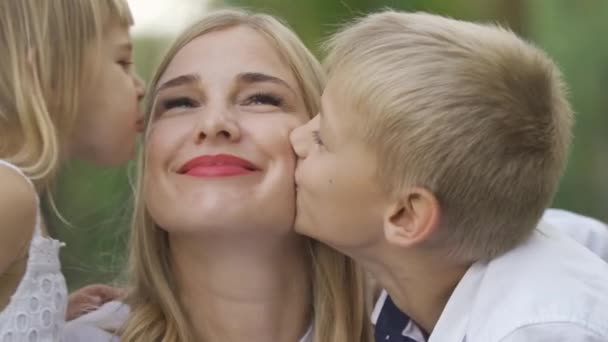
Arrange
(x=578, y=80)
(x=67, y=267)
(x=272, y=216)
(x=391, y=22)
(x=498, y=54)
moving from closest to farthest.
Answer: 1. (x=498, y=54)
2. (x=391, y=22)
3. (x=272, y=216)
4. (x=67, y=267)
5. (x=578, y=80)

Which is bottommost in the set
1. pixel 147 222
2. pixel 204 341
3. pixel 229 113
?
pixel 204 341

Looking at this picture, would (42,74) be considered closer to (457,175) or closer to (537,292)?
(457,175)

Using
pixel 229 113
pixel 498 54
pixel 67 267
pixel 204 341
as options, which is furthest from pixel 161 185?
pixel 67 267

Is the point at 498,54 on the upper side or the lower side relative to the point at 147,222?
upper

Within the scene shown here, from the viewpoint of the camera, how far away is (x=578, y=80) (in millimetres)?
3322

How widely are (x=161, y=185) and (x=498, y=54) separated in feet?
2.33

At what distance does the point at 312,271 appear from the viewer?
200 cm

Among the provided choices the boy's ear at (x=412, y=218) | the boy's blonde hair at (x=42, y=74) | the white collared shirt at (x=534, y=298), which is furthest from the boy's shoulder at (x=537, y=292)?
the boy's blonde hair at (x=42, y=74)

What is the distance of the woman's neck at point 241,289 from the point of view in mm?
1875

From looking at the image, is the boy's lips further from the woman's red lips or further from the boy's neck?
the boy's neck

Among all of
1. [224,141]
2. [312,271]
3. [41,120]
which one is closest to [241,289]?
[312,271]

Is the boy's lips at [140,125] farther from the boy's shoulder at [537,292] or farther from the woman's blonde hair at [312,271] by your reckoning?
the boy's shoulder at [537,292]

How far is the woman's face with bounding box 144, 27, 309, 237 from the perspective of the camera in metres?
1.77

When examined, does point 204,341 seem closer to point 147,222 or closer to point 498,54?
point 147,222
